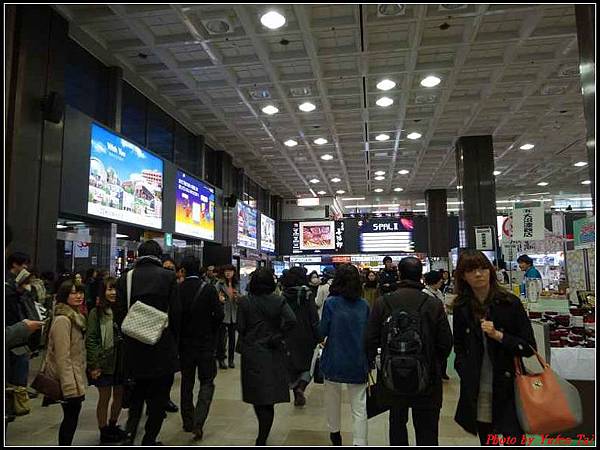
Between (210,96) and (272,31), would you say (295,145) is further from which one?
(272,31)

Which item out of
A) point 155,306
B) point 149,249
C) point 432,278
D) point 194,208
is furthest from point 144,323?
point 194,208

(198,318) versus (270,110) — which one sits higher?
(270,110)

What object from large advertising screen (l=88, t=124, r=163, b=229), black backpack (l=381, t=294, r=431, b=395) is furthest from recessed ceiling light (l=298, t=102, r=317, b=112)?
black backpack (l=381, t=294, r=431, b=395)

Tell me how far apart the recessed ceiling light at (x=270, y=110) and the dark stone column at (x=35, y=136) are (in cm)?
408

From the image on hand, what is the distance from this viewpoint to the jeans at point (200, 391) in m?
3.83

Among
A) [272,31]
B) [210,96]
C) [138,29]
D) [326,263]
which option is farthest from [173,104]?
[326,263]

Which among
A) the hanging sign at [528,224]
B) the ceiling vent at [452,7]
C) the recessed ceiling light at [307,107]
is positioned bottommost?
the hanging sign at [528,224]

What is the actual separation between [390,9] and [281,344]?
451 cm

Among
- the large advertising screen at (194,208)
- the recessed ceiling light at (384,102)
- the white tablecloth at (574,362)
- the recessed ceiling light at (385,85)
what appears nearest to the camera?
the white tablecloth at (574,362)

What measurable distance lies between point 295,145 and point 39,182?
723 centimetres

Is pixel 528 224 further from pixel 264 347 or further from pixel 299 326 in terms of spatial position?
pixel 264 347

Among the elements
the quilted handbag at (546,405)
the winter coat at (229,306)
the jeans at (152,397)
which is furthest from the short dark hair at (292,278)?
the quilted handbag at (546,405)

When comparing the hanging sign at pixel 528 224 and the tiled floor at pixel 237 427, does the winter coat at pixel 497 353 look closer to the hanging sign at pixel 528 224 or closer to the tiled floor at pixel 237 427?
the tiled floor at pixel 237 427

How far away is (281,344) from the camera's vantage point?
3521 mm
